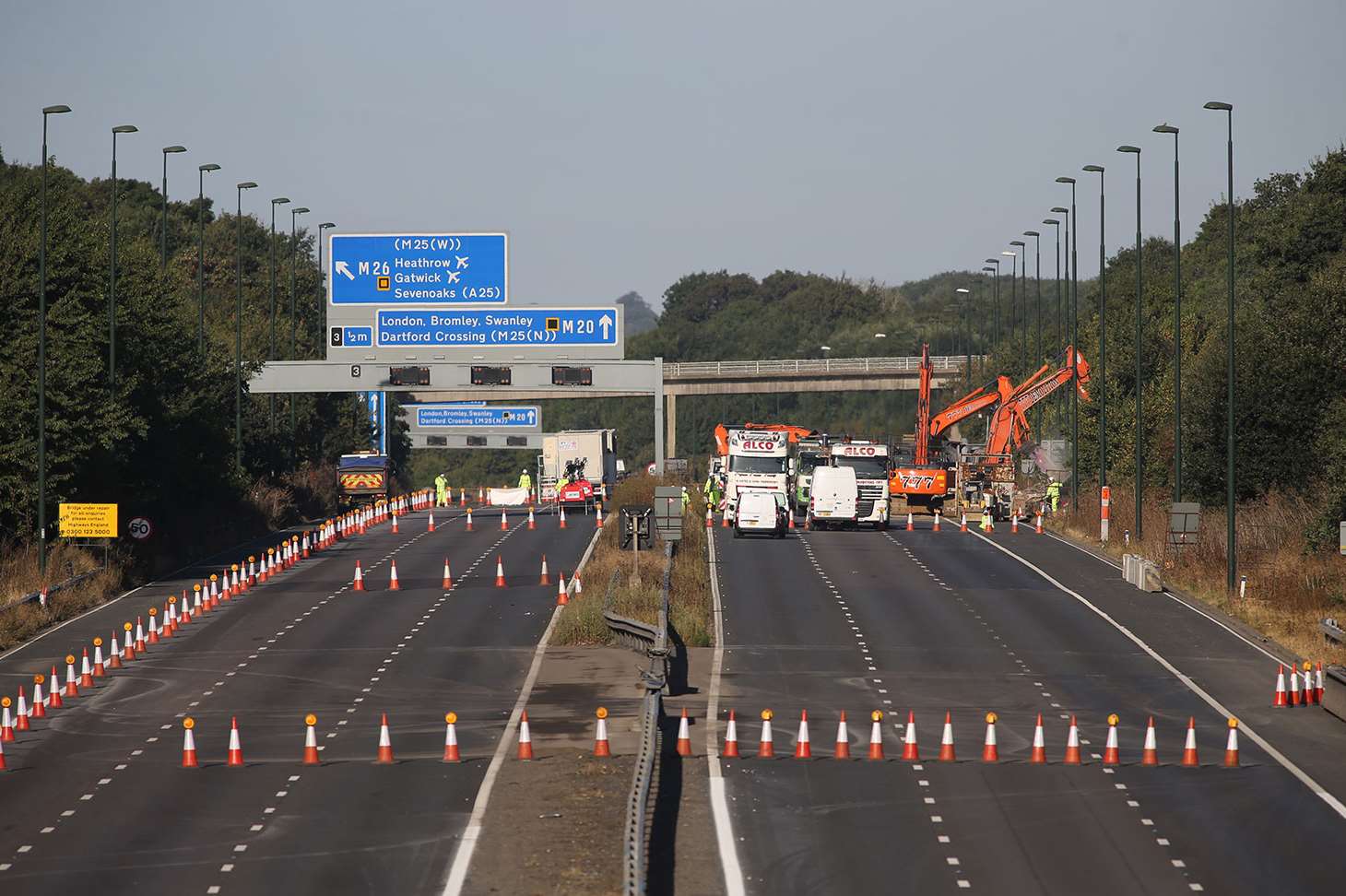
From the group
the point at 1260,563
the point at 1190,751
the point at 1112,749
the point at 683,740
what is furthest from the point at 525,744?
the point at 1260,563

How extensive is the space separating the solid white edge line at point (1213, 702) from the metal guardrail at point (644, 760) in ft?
26.2

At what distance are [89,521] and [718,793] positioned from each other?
983 inches

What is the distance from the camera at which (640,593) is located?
3881cm

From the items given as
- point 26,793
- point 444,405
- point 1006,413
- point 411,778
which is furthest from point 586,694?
point 444,405

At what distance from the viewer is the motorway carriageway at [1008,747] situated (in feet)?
62.6

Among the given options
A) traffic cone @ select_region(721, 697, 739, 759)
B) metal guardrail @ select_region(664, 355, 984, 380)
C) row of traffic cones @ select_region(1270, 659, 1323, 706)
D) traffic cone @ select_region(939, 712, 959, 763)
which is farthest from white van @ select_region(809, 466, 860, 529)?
metal guardrail @ select_region(664, 355, 984, 380)

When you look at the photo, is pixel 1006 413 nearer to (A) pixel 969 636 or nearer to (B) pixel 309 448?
(B) pixel 309 448

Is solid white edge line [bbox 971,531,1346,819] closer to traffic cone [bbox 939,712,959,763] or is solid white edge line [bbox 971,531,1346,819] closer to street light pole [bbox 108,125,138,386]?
traffic cone [bbox 939,712,959,763]

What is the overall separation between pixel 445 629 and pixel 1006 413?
4039 cm

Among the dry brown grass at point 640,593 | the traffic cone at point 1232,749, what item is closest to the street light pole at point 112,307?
the dry brown grass at point 640,593

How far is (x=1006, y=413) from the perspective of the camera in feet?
241

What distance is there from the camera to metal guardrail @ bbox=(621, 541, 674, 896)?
16.5 meters

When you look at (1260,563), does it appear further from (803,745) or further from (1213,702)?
(803,745)

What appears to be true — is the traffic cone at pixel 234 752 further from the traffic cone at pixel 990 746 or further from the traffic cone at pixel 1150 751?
the traffic cone at pixel 1150 751
